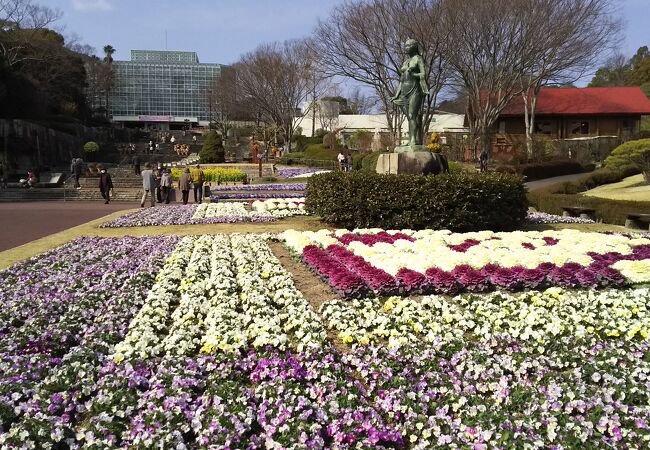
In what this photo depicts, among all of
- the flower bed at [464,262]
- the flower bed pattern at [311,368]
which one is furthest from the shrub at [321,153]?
the flower bed pattern at [311,368]

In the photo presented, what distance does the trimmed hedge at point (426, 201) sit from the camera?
11.3 metres

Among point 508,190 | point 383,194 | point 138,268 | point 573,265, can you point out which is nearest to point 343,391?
point 573,265

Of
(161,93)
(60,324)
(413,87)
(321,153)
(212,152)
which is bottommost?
(60,324)

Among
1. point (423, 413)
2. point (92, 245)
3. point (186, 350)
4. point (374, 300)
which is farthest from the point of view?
point (92, 245)

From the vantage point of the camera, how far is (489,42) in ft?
97.8

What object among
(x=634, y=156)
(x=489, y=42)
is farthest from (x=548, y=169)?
(x=489, y=42)

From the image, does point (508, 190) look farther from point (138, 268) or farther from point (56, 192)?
point (56, 192)

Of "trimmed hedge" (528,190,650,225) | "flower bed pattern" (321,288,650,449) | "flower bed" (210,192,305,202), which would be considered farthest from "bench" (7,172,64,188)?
"flower bed pattern" (321,288,650,449)

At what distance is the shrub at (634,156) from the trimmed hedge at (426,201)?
1674 cm

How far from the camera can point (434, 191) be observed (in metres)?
11.3

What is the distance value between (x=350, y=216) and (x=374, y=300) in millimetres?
5420

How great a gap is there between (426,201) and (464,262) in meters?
3.95

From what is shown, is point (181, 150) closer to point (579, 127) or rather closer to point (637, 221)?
point (579, 127)

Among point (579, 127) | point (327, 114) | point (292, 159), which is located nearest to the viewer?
point (292, 159)
